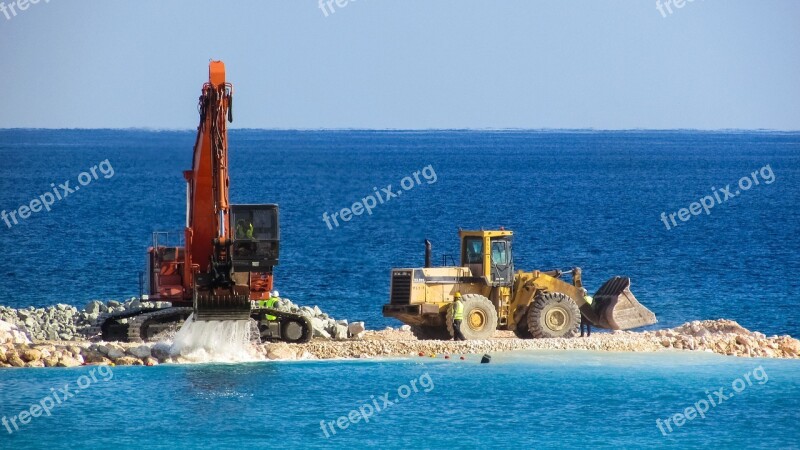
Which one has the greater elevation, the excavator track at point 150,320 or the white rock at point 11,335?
the excavator track at point 150,320

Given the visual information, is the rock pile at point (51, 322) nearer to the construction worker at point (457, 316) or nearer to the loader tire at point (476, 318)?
the construction worker at point (457, 316)

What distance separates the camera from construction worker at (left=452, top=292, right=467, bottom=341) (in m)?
38.8

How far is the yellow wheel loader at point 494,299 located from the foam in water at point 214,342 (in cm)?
416

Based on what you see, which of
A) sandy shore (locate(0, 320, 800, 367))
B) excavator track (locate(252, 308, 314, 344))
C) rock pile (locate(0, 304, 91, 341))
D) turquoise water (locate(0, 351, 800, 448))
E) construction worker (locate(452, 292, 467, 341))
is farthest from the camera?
rock pile (locate(0, 304, 91, 341))

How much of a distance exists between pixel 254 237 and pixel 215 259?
1.48 meters

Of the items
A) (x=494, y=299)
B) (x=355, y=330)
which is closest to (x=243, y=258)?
(x=355, y=330)

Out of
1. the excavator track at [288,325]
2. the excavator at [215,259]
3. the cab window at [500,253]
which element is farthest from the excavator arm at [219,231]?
the cab window at [500,253]

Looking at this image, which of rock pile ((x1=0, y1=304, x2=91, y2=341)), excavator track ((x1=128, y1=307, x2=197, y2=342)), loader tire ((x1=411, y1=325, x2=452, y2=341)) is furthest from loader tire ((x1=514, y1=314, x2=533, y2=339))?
rock pile ((x1=0, y1=304, x2=91, y2=341))

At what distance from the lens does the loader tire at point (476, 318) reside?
39062mm

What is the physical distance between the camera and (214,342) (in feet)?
123

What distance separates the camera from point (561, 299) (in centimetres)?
3962

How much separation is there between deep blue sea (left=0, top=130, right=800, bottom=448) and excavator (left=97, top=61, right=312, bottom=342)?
219 cm

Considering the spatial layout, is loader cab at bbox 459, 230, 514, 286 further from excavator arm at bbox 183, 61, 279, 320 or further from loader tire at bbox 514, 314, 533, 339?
excavator arm at bbox 183, 61, 279, 320

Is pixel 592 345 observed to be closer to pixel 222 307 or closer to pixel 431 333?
pixel 431 333
